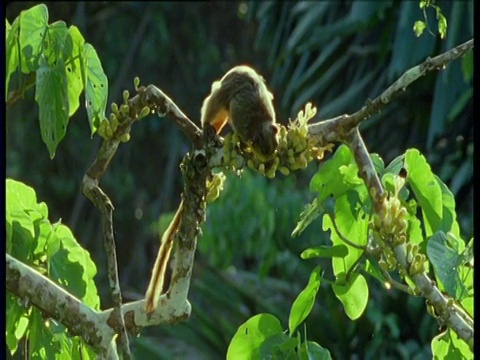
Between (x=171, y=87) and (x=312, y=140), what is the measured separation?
19.5 feet

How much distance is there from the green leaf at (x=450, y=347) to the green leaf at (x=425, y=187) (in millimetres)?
151

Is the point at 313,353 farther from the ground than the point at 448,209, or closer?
closer

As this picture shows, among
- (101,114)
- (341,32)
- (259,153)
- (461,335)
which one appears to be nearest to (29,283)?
(101,114)

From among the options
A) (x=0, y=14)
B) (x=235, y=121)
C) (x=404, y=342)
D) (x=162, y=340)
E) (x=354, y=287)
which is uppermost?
(x=0, y=14)

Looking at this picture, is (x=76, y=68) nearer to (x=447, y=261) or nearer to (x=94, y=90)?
(x=94, y=90)

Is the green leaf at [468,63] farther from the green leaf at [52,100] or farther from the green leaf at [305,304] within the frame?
the green leaf at [52,100]

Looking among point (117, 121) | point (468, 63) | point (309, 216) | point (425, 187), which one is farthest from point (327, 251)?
point (468, 63)

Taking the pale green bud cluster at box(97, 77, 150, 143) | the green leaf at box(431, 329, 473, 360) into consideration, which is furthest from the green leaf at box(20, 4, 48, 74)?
the green leaf at box(431, 329, 473, 360)

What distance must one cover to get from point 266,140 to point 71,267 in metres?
0.34

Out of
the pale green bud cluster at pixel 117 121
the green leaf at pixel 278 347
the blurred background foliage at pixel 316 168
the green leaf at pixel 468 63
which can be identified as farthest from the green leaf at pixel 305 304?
the blurred background foliage at pixel 316 168

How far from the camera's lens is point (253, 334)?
170 centimetres

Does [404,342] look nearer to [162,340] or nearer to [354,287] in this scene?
[162,340]

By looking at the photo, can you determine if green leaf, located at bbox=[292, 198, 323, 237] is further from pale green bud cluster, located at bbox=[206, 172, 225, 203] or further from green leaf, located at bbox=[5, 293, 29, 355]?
green leaf, located at bbox=[5, 293, 29, 355]

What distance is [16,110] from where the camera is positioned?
7.46m
